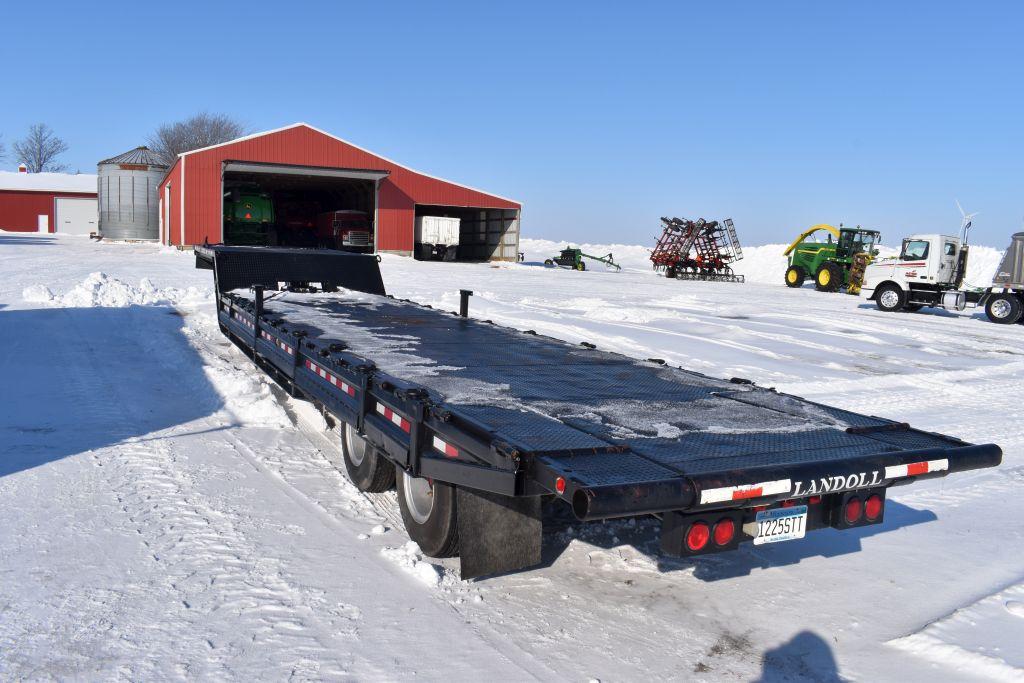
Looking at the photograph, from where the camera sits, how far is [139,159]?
41.7 meters

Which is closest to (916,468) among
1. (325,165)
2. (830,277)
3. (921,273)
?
(921,273)

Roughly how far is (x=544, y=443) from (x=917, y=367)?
36.0 feet

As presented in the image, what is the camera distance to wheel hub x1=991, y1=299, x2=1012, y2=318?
20.6 meters

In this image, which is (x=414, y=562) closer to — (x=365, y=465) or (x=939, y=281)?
(x=365, y=465)

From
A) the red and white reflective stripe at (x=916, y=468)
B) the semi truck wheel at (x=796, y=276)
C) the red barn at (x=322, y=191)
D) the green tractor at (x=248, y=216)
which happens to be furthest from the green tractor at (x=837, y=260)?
the red and white reflective stripe at (x=916, y=468)

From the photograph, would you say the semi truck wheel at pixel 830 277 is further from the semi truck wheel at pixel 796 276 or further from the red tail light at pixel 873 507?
the red tail light at pixel 873 507

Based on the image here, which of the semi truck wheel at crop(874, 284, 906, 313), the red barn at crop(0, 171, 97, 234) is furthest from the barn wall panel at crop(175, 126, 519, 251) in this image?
the red barn at crop(0, 171, 97, 234)

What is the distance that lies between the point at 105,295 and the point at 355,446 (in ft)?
34.8

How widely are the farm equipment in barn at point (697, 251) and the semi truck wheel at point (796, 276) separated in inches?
91.5

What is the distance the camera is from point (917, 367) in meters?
12.5

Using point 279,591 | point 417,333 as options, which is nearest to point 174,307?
point 417,333

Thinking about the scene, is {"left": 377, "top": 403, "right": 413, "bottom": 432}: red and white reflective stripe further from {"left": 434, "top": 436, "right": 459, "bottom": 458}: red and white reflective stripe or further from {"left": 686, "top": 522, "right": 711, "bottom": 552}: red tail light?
{"left": 686, "top": 522, "right": 711, "bottom": 552}: red tail light

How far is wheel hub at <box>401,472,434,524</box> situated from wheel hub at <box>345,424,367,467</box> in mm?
712

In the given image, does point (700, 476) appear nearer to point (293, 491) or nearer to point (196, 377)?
point (293, 491)
